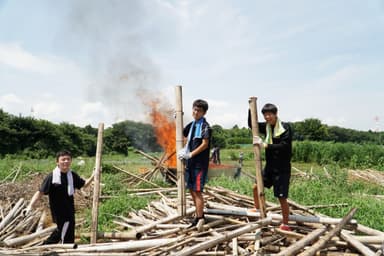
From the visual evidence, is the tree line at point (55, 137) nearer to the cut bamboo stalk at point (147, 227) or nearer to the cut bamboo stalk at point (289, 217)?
the cut bamboo stalk at point (147, 227)

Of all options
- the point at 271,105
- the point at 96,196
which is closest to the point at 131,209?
A: the point at 96,196

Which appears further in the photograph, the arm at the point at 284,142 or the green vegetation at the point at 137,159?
the green vegetation at the point at 137,159

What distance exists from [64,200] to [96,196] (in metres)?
0.50

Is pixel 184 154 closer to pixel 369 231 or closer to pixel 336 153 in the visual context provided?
pixel 369 231

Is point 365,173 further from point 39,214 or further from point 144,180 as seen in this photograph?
point 39,214

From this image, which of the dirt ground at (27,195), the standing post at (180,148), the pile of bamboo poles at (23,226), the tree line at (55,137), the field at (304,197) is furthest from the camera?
the tree line at (55,137)

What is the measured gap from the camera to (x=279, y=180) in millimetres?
4750

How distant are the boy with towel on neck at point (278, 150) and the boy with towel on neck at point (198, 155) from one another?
78 centimetres

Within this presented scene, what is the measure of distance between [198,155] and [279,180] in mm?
1234

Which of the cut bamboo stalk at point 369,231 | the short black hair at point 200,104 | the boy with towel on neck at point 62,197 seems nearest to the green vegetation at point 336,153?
the cut bamboo stalk at point 369,231

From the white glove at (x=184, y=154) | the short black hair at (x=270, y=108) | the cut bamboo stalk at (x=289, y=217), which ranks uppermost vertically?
the short black hair at (x=270, y=108)

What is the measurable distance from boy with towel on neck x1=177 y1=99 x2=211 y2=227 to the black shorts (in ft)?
3.12

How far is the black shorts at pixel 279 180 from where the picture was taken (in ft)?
15.3

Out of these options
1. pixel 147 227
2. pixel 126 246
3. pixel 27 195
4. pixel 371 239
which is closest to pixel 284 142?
pixel 371 239
